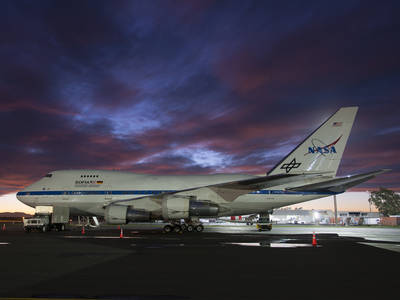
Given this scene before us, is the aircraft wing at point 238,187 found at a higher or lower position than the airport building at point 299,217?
higher

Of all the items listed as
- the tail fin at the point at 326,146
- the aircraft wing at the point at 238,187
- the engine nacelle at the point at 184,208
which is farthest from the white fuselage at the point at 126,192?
the tail fin at the point at 326,146

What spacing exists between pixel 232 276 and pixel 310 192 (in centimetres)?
1911

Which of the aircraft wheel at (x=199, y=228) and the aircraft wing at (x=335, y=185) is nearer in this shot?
the aircraft wing at (x=335, y=185)

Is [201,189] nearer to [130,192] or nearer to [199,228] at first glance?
[199,228]

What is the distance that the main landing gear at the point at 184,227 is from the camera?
27781 millimetres

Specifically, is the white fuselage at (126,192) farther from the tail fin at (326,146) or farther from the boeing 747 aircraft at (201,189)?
the tail fin at (326,146)

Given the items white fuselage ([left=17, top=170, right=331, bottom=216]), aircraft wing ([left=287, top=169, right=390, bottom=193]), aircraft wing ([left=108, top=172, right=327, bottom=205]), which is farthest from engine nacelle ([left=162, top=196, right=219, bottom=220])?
aircraft wing ([left=287, top=169, right=390, bottom=193])

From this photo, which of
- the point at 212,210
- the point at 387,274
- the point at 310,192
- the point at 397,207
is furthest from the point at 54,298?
the point at 397,207

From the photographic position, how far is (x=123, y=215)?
24578mm

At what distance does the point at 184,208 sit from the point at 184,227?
5.86 meters

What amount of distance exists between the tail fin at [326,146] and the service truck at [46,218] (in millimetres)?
20744

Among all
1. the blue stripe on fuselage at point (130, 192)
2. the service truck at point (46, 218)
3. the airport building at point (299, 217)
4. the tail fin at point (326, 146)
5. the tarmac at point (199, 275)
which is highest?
the tail fin at point (326, 146)

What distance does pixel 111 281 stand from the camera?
8086mm

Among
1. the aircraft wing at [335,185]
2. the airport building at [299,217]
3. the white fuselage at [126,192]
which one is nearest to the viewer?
the aircraft wing at [335,185]
